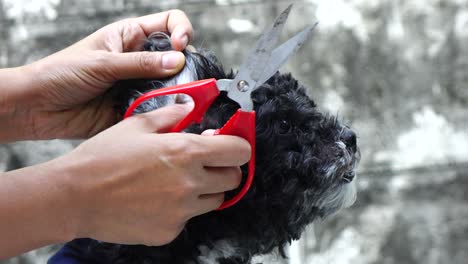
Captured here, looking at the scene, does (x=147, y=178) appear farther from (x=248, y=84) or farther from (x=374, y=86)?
(x=374, y=86)

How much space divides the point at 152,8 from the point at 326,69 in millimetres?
622

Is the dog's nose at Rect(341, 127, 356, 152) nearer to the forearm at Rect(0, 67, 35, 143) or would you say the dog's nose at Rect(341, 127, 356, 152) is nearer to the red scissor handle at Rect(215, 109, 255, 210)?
the red scissor handle at Rect(215, 109, 255, 210)

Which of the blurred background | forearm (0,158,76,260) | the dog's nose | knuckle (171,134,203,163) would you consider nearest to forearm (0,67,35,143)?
forearm (0,158,76,260)

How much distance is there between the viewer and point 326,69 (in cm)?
198

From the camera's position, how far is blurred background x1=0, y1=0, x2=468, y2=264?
1854 millimetres

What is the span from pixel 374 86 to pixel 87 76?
4.14ft

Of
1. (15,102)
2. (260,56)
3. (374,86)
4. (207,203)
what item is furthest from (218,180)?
(374,86)

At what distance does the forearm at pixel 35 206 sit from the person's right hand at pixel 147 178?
1cm

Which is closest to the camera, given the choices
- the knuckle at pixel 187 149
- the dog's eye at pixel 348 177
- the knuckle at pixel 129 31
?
the knuckle at pixel 187 149

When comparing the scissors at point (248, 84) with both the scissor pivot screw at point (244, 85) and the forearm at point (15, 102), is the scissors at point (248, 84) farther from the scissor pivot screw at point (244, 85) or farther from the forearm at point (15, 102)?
the forearm at point (15, 102)

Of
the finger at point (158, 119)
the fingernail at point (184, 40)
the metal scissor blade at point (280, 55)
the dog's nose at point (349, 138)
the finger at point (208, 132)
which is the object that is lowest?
the dog's nose at point (349, 138)

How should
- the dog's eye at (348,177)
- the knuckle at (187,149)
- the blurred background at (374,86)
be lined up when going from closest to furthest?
1. the knuckle at (187,149)
2. the dog's eye at (348,177)
3. the blurred background at (374,86)

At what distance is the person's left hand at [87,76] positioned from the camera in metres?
0.89

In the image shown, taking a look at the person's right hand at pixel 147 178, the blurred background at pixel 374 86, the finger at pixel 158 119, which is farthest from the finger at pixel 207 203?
the blurred background at pixel 374 86
